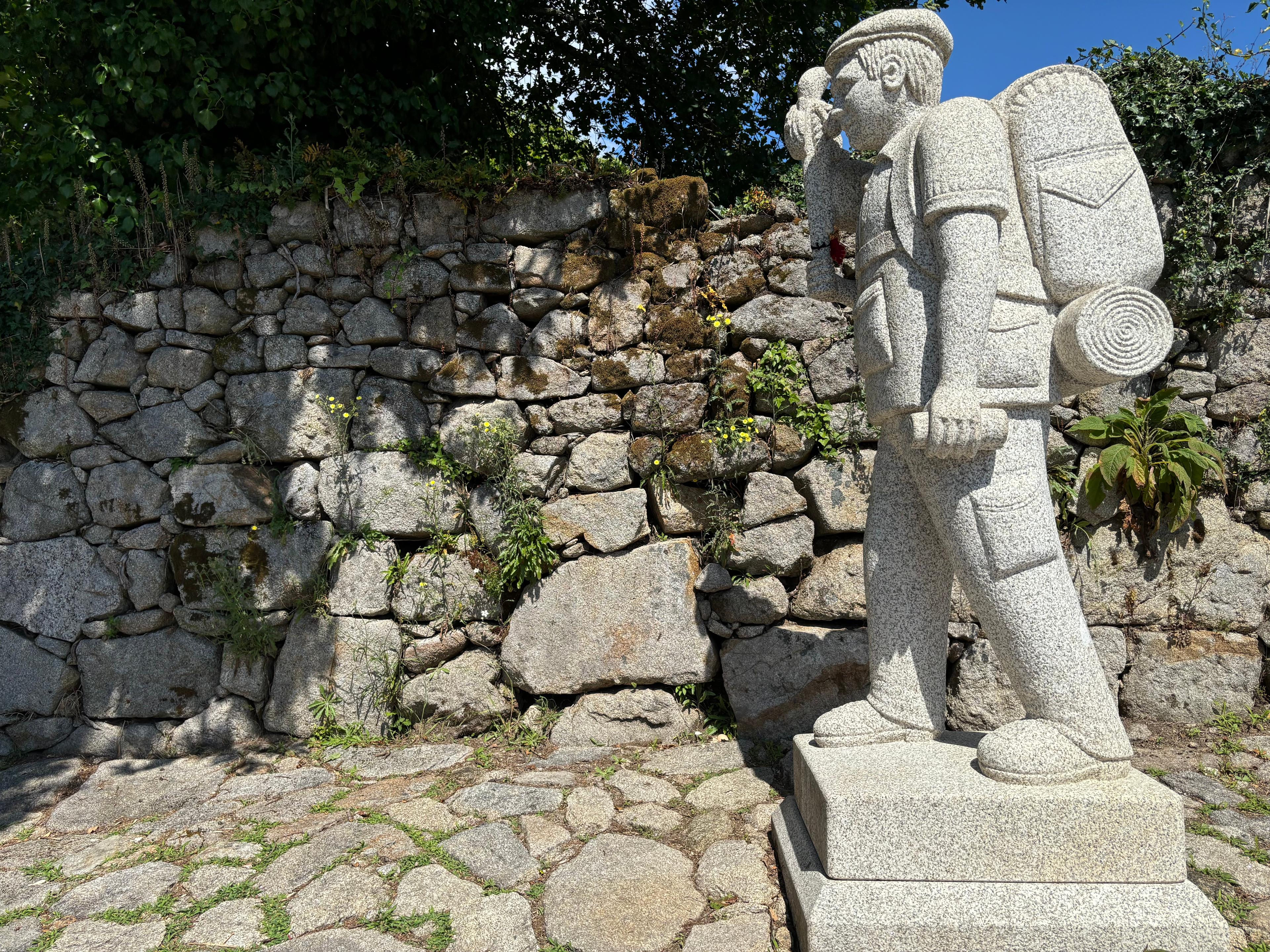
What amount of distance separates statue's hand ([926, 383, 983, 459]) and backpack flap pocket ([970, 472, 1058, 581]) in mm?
162

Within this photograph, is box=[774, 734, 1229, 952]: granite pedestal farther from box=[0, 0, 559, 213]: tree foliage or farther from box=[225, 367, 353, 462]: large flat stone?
box=[0, 0, 559, 213]: tree foliage

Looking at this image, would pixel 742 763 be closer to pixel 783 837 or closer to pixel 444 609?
pixel 783 837

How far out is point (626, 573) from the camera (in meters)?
3.94

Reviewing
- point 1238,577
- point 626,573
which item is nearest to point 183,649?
Answer: point 626,573

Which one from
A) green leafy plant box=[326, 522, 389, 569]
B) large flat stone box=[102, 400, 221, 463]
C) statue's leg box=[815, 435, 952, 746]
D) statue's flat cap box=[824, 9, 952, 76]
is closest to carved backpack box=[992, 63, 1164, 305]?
statue's flat cap box=[824, 9, 952, 76]

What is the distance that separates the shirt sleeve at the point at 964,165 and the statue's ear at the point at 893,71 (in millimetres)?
215

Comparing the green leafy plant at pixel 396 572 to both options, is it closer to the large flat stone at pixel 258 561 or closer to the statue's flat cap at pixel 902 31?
the large flat stone at pixel 258 561

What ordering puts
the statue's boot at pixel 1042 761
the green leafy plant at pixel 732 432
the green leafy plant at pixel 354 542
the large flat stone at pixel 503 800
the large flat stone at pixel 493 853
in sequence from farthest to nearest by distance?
the green leafy plant at pixel 354 542 < the green leafy plant at pixel 732 432 < the large flat stone at pixel 503 800 < the large flat stone at pixel 493 853 < the statue's boot at pixel 1042 761

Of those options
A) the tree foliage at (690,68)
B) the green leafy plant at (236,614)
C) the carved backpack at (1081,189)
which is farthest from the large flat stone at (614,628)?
the tree foliage at (690,68)

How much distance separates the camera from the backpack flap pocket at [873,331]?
2.37m

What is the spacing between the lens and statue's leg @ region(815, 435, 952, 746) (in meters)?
2.54

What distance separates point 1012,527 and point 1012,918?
1014 mm

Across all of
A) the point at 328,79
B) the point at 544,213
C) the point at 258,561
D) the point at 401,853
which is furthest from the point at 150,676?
the point at 328,79

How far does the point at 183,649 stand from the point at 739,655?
289 centimetres
